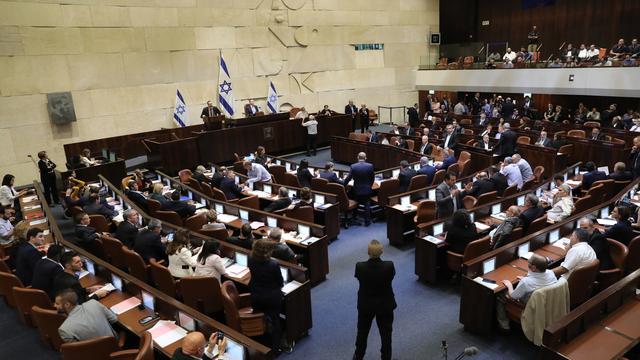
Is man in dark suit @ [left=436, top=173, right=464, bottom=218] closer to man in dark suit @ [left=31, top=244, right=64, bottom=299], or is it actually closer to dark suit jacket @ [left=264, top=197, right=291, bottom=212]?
dark suit jacket @ [left=264, top=197, right=291, bottom=212]

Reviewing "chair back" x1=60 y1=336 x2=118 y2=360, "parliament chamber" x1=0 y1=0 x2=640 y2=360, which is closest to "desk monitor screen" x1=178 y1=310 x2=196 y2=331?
"parliament chamber" x1=0 y1=0 x2=640 y2=360

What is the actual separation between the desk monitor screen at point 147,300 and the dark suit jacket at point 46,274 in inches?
40.8

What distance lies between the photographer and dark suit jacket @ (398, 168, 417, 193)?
909 cm

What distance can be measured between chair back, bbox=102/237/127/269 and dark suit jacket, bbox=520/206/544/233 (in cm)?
571

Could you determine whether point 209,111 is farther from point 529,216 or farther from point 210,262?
point 529,216

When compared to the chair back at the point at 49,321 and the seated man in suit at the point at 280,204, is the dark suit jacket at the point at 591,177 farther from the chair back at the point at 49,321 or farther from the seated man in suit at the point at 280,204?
the chair back at the point at 49,321

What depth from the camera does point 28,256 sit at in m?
5.64

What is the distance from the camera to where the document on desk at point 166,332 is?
4223 millimetres

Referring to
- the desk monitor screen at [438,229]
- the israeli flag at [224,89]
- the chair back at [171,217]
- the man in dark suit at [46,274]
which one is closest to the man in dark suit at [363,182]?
the desk monitor screen at [438,229]

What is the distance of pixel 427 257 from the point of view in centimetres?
650

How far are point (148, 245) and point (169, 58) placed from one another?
11046 mm

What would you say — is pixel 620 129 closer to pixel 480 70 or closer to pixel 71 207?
pixel 480 70

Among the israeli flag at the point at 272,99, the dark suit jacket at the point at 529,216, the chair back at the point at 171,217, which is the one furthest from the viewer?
the israeli flag at the point at 272,99

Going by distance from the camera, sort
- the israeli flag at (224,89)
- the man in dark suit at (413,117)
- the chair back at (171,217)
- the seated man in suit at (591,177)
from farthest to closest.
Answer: the man in dark suit at (413,117) → the israeli flag at (224,89) → the seated man in suit at (591,177) → the chair back at (171,217)
